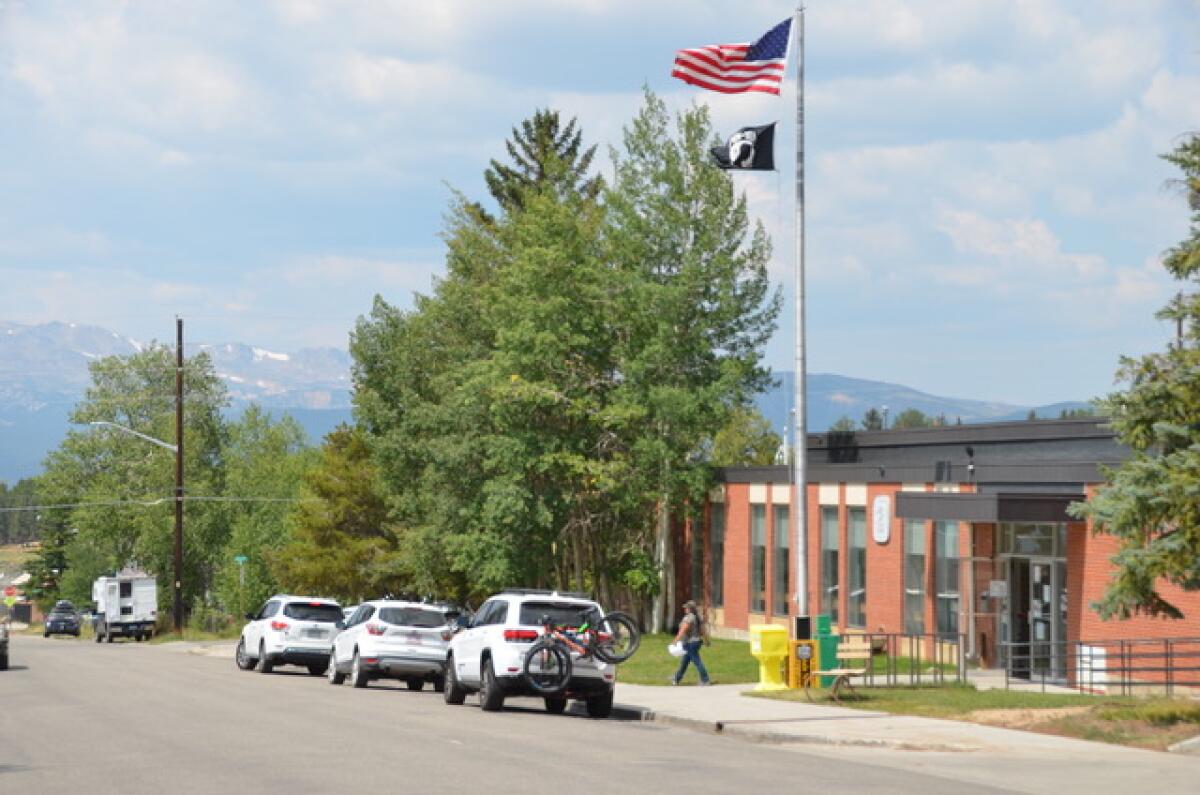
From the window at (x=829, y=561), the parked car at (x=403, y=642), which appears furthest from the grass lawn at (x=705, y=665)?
the parked car at (x=403, y=642)

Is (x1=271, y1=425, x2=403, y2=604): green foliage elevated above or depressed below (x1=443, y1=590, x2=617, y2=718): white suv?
above

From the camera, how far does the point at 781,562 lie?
45.1 m

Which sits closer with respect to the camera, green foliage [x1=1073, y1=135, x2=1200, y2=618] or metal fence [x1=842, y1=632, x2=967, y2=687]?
green foliage [x1=1073, y1=135, x2=1200, y2=618]

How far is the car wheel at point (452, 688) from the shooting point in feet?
90.2

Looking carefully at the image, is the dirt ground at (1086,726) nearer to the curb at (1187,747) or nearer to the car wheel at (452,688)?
the curb at (1187,747)

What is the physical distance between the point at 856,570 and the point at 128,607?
44.6 m

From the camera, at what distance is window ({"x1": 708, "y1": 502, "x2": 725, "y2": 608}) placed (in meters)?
49.3

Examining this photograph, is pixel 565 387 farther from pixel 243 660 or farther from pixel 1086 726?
pixel 1086 726

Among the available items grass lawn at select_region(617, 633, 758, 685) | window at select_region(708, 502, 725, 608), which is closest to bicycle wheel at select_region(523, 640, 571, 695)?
grass lawn at select_region(617, 633, 758, 685)

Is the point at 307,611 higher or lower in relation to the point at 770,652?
higher

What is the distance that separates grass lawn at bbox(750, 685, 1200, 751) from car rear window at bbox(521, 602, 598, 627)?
4.10m

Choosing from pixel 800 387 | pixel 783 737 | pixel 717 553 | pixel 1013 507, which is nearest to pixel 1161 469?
pixel 783 737


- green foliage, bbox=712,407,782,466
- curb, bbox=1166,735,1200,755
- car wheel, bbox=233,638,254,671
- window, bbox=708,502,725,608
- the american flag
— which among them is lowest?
car wheel, bbox=233,638,254,671

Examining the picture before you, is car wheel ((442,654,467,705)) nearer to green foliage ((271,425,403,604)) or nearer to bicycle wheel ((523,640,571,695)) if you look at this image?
bicycle wheel ((523,640,571,695))
